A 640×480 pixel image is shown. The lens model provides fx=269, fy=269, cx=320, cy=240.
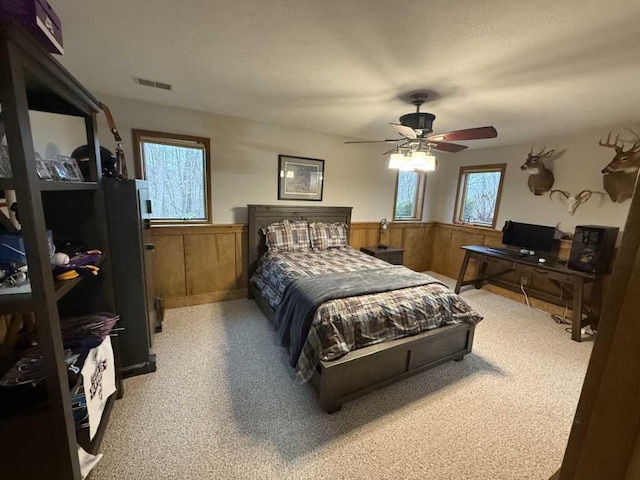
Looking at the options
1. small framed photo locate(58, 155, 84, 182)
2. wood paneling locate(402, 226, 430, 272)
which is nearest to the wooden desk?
wood paneling locate(402, 226, 430, 272)

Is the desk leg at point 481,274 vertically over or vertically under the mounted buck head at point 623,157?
under

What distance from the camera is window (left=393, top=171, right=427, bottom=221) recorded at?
5020 millimetres

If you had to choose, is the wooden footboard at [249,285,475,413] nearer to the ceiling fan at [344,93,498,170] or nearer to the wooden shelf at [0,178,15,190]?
the ceiling fan at [344,93,498,170]

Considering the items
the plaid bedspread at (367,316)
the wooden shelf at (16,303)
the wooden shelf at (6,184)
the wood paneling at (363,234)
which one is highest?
the wooden shelf at (6,184)

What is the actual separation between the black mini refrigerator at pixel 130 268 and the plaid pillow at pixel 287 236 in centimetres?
158

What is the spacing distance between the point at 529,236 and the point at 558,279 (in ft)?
2.95

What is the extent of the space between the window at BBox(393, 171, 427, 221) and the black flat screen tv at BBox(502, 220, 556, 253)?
1534mm

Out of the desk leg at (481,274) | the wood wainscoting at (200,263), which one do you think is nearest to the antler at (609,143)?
the desk leg at (481,274)

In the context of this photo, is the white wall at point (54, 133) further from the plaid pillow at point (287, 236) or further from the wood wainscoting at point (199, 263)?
the plaid pillow at point (287, 236)

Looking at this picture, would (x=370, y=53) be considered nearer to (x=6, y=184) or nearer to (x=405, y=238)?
(x=6, y=184)

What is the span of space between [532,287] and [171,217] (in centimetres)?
514

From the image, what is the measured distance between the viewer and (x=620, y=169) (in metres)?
3.05

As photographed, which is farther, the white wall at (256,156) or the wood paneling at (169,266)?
the wood paneling at (169,266)

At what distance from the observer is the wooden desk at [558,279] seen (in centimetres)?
299
